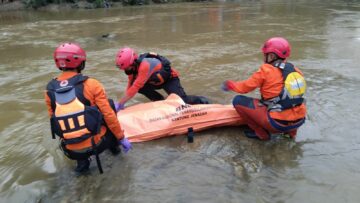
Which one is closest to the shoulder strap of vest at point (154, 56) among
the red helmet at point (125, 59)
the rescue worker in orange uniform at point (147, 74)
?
the rescue worker in orange uniform at point (147, 74)

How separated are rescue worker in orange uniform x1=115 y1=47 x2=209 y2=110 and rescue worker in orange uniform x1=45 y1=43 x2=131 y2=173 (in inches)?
59.3

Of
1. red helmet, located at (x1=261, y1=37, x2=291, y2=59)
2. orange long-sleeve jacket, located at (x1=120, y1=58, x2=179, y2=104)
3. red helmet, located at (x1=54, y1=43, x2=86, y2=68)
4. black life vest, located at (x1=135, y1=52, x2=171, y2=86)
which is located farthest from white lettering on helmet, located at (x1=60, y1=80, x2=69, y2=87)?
red helmet, located at (x1=261, y1=37, x2=291, y2=59)

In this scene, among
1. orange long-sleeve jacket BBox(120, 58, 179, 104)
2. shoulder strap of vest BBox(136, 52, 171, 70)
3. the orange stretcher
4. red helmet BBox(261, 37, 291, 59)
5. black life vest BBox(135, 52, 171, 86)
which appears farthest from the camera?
black life vest BBox(135, 52, 171, 86)

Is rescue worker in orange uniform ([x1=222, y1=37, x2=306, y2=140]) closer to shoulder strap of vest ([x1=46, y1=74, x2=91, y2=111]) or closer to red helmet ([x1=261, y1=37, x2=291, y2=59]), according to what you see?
red helmet ([x1=261, y1=37, x2=291, y2=59])

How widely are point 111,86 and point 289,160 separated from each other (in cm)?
476

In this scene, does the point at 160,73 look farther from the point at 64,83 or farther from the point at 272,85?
the point at 64,83

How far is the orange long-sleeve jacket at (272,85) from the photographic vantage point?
4.60m

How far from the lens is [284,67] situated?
4605mm

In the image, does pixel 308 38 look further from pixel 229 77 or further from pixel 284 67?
pixel 284 67

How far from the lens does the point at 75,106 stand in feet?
11.9

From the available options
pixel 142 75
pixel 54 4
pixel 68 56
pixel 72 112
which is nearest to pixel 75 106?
pixel 72 112

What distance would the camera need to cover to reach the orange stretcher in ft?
16.4

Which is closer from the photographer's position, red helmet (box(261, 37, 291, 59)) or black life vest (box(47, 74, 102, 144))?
black life vest (box(47, 74, 102, 144))

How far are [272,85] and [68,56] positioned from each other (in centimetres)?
247
